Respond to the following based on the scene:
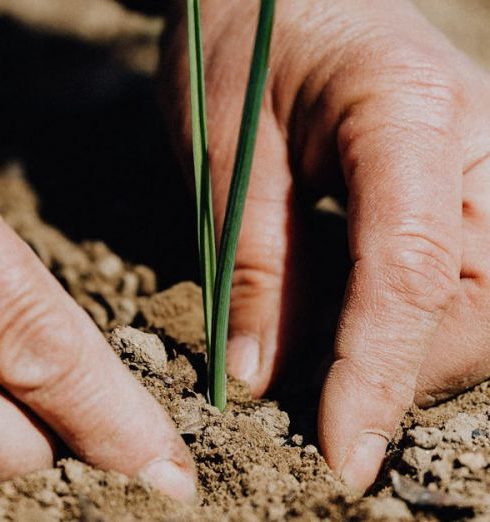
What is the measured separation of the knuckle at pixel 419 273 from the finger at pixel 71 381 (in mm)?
493

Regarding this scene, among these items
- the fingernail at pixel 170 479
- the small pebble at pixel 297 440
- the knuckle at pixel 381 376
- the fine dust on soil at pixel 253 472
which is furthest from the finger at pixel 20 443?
the knuckle at pixel 381 376

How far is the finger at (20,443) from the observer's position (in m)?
1.00

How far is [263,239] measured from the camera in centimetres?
153

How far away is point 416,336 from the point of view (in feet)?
3.91

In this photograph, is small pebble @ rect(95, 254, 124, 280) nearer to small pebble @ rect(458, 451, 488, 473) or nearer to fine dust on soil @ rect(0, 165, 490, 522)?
fine dust on soil @ rect(0, 165, 490, 522)

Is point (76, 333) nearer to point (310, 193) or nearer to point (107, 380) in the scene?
point (107, 380)

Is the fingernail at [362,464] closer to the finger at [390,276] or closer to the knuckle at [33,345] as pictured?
the finger at [390,276]

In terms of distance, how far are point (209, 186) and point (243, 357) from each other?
54 centimetres

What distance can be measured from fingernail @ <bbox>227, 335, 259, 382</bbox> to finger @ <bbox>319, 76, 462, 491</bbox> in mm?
284

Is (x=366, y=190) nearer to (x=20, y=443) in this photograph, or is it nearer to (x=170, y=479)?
(x=170, y=479)

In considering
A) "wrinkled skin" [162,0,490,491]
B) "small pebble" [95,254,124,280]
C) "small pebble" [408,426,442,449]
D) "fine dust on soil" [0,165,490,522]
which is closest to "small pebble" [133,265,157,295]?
"small pebble" [95,254,124,280]

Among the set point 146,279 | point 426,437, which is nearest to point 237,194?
point 426,437

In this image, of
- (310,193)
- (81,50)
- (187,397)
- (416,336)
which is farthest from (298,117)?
(81,50)

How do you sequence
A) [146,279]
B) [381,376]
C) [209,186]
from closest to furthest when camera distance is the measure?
[209,186], [381,376], [146,279]
